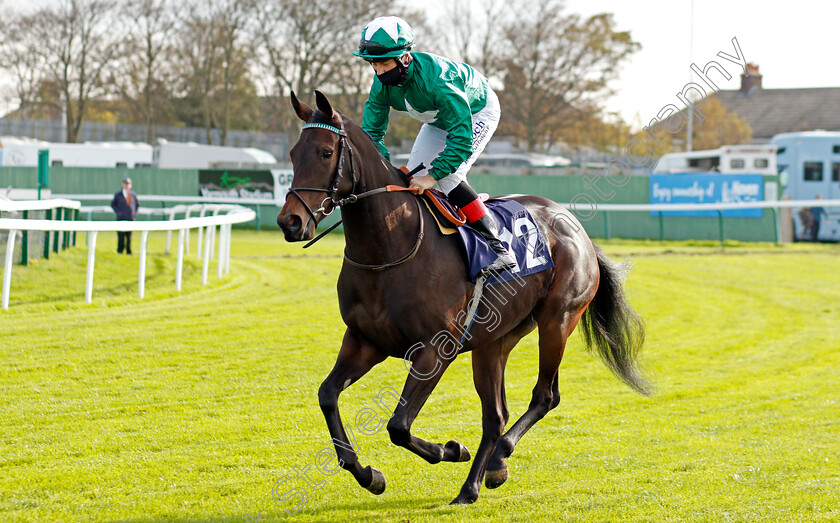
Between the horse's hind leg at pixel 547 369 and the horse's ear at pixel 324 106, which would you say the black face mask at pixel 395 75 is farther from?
the horse's hind leg at pixel 547 369

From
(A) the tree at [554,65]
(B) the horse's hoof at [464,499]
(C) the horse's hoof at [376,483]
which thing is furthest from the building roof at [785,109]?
(C) the horse's hoof at [376,483]

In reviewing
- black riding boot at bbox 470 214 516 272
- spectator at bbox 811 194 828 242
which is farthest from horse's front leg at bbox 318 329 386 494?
spectator at bbox 811 194 828 242

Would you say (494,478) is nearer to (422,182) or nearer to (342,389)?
(342,389)

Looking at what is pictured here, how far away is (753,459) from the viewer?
15.4ft

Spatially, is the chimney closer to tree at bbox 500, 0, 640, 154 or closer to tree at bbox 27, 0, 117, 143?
tree at bbox 500, 0, 640, 154

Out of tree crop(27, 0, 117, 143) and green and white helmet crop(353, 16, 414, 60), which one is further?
tree crop(27, 0, 117, 143)

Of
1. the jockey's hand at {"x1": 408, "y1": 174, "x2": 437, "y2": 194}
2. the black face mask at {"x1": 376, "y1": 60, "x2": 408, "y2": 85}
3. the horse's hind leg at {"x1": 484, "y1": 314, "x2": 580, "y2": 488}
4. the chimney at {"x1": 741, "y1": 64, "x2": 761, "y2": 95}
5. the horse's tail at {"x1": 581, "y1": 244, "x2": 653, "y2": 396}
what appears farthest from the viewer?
the chimney at {"x1": 741, "y1": 64, "x2": 761, "y2": 95}

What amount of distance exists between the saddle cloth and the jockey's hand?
0.53 feet

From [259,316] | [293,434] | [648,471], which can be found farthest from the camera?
[259,316]

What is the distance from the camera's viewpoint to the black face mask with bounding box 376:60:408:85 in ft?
12.1

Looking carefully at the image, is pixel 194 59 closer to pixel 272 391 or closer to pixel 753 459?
pixel 272 391

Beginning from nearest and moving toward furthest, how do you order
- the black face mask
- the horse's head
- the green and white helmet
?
the horse's head
the green and white helmet
the black face mask

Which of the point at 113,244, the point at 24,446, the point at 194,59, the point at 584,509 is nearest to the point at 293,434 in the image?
the point at 24,446

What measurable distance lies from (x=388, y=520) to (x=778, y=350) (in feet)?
19.5
